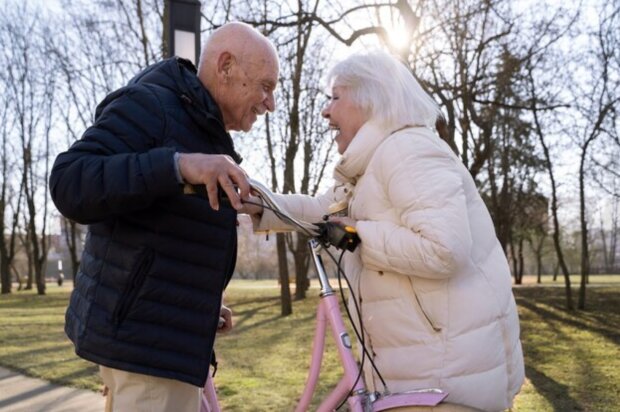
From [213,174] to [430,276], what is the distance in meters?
0.77

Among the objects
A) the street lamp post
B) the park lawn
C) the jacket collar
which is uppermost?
the street lamp post

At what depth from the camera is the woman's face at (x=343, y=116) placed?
2.28 meters

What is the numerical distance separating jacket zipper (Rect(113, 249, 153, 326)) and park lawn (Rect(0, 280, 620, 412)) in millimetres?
4069

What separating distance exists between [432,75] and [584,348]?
197 inches

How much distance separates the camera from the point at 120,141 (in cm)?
180

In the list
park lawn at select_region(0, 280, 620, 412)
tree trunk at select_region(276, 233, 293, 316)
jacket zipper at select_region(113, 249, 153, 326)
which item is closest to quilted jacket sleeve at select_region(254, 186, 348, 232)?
jacket zipper at select_region(113, 249, 153, 326)

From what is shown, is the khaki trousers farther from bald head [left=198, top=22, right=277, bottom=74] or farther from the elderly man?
bald head [left=198, top=22, right=277, bottom=74]

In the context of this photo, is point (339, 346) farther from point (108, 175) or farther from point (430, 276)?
point (108, 175)

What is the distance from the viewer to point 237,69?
2.15 meters

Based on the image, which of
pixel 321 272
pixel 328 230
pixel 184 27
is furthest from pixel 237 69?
pixel 184 27

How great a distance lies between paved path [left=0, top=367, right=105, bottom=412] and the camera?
578 centimetres

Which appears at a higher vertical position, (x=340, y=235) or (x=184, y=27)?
(x=184, y=27)

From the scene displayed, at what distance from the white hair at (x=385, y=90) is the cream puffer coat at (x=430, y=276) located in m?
0.05

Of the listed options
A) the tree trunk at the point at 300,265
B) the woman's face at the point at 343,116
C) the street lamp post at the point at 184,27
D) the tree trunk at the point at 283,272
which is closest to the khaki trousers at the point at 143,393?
the woman's face at the point at 343,116
